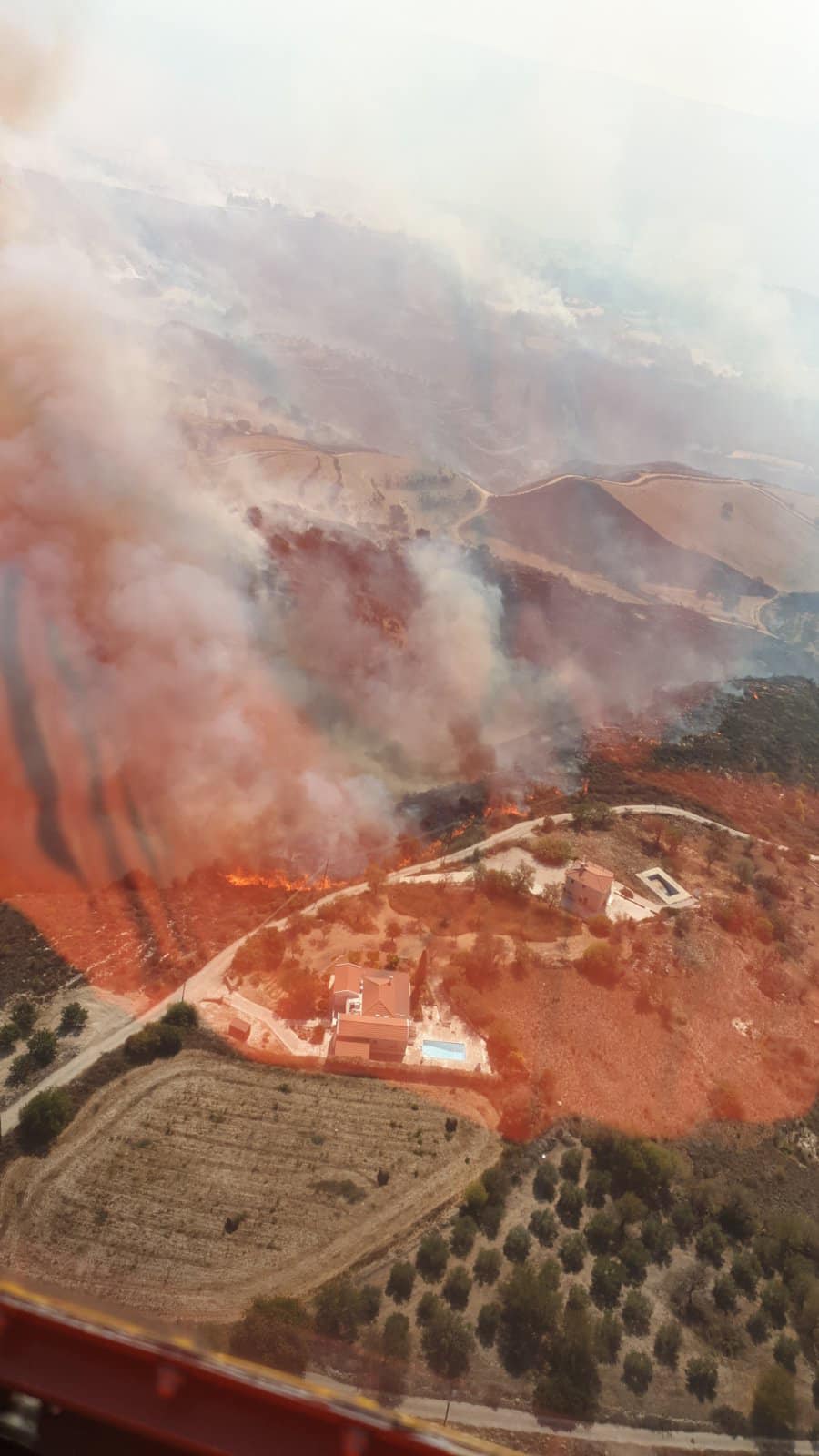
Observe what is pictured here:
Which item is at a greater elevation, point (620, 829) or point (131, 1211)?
point (620, 829)

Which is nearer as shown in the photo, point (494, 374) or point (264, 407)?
point (264, 407)

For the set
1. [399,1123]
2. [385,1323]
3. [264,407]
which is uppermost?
[264,407]

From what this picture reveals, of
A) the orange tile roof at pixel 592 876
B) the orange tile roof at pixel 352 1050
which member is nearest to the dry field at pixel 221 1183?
the orange tile roof at pixel 352 1050

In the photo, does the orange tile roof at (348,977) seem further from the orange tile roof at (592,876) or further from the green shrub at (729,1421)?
the green shrub at (729,1421)

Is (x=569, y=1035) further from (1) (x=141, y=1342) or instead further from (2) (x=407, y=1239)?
(1) (x=141, y=1342)

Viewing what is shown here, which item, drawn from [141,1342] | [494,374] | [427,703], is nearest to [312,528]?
[427,703]

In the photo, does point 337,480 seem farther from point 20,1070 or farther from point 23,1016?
point 20,1070
